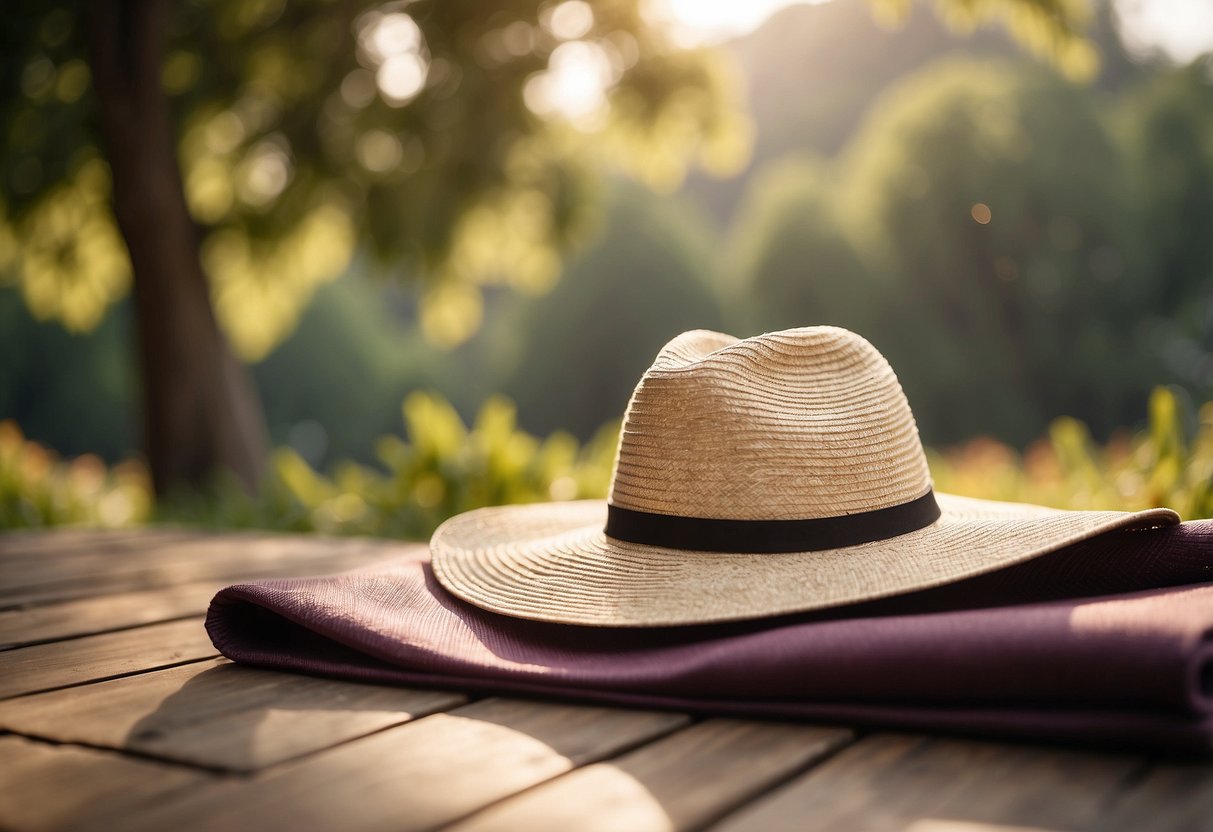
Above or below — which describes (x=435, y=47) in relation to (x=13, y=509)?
above

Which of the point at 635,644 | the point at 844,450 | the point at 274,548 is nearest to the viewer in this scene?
the point at 635,644

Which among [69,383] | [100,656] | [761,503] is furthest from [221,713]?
[69,383]

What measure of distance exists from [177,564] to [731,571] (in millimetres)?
1760

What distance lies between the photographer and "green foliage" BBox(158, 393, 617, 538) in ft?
15.0

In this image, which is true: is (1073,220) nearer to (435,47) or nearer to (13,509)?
(435,47)

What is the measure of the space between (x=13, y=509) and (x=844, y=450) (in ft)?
18.5

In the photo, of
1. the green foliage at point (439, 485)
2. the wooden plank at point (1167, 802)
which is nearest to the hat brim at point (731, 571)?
the wooden plank at point (1167, 802)

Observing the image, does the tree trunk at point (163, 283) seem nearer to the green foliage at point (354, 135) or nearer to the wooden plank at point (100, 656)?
the green foliage at point (354, 135)

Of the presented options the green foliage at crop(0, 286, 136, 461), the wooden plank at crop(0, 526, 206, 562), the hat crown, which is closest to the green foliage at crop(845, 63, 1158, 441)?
the green foliage at crop(0, 286, 136, 461)

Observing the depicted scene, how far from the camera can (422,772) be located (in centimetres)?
107

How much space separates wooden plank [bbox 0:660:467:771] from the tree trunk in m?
5.10

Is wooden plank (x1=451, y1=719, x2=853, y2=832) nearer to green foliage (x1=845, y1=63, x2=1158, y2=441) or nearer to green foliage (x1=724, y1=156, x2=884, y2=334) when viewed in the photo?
green foliage (x1=845, y1=63, x2=1158, y2=441)

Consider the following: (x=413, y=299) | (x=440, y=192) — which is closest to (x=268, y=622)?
(x=440, y=192)

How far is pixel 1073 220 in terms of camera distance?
2086 centimetres
